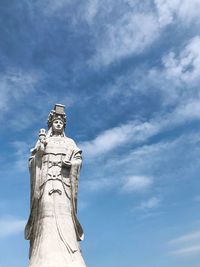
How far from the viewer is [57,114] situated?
1744 cm

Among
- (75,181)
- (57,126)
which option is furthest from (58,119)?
(75,181)

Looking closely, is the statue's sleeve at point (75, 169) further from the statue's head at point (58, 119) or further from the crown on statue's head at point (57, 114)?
the crown on statue's head at point (57, 114)

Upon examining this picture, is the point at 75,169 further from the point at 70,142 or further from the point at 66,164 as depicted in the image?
the point at 70,142

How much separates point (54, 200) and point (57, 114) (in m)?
4.07

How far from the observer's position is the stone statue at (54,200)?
14.2m

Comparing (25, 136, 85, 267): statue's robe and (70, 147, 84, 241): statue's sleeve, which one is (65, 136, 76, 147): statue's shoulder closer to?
(25, 136, 85, 267): statue's robe

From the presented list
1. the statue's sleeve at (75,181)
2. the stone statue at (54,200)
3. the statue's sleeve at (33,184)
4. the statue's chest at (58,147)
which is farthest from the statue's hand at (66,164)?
the statue's sleeve at (33,184)

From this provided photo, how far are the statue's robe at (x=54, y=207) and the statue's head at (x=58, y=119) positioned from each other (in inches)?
18.3

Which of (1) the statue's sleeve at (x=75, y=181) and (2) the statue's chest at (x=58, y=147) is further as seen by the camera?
(2) the statue's chest at (x=58, y=147)

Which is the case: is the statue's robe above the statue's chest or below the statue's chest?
below

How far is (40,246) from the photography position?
14.4m

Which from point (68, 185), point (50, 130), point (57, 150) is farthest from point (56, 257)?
point (50, 130)

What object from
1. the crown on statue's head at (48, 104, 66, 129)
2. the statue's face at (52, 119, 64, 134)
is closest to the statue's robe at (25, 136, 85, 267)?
the statue's face at (52, 119, 64, 134)

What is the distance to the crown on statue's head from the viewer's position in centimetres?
1742
